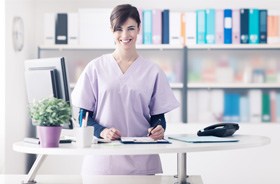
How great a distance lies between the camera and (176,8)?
3.91m

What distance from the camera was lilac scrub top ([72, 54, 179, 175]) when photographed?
202 centimetres

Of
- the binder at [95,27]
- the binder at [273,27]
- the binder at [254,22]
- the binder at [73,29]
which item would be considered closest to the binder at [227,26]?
the binder at [254,22]

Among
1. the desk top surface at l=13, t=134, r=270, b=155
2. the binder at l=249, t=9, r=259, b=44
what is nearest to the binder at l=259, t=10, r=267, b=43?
the binder at l=249, t=9, r=259, b=44

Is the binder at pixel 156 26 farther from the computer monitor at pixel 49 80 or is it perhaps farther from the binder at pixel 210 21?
the computer monitor at pixel 49 80

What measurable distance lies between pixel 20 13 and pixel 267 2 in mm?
2025

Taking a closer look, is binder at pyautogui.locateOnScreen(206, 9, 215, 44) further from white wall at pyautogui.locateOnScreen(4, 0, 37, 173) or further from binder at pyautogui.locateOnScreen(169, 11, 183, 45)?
white wall at pyautogui.locateOnScreen(4, 0, 37, 173)

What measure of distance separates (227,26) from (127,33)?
187cm

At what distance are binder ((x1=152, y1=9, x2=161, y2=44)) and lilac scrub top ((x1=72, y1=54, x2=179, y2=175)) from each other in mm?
1630

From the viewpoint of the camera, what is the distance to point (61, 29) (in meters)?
3.74

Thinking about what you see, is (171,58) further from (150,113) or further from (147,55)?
(150,113)

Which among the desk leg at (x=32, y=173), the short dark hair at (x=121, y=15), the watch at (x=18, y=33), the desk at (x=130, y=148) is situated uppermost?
the watch at (x=18, y=33)

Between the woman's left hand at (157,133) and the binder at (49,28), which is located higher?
the binder at (49,28)

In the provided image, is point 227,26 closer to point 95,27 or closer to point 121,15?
point 95,27

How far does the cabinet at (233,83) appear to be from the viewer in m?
3.74
